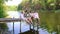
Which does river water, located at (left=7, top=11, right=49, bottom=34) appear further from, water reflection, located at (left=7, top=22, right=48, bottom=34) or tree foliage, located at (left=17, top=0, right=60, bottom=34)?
tree foliage, located at (left=17, top=0, right=60, bottom=34)

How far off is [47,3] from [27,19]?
570 mm

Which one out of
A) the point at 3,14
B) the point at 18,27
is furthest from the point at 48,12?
the point at 3,14

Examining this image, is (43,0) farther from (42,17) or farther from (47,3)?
(42,17)

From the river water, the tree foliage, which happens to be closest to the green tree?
the river water

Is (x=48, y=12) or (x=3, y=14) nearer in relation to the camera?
(x=3, y=14)

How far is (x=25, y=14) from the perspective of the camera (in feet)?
10.6

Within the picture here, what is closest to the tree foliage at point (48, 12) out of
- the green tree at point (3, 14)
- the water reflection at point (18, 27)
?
the water reflection at point (18, 27)

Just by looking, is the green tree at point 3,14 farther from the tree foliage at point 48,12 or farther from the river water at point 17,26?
the tree foliage at point 48,12

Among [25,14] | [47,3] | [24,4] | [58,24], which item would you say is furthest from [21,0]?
[58,24]

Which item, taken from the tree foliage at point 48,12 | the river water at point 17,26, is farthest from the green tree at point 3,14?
the tree foliage at point 48,12

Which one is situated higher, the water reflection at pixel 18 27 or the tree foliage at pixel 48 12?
the tree foliage at pixel 48 12

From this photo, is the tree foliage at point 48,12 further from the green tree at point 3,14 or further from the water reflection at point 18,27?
the green tree at point 3,14

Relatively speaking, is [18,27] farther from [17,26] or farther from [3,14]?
[3,14]

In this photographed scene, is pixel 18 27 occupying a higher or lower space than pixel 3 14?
lower
